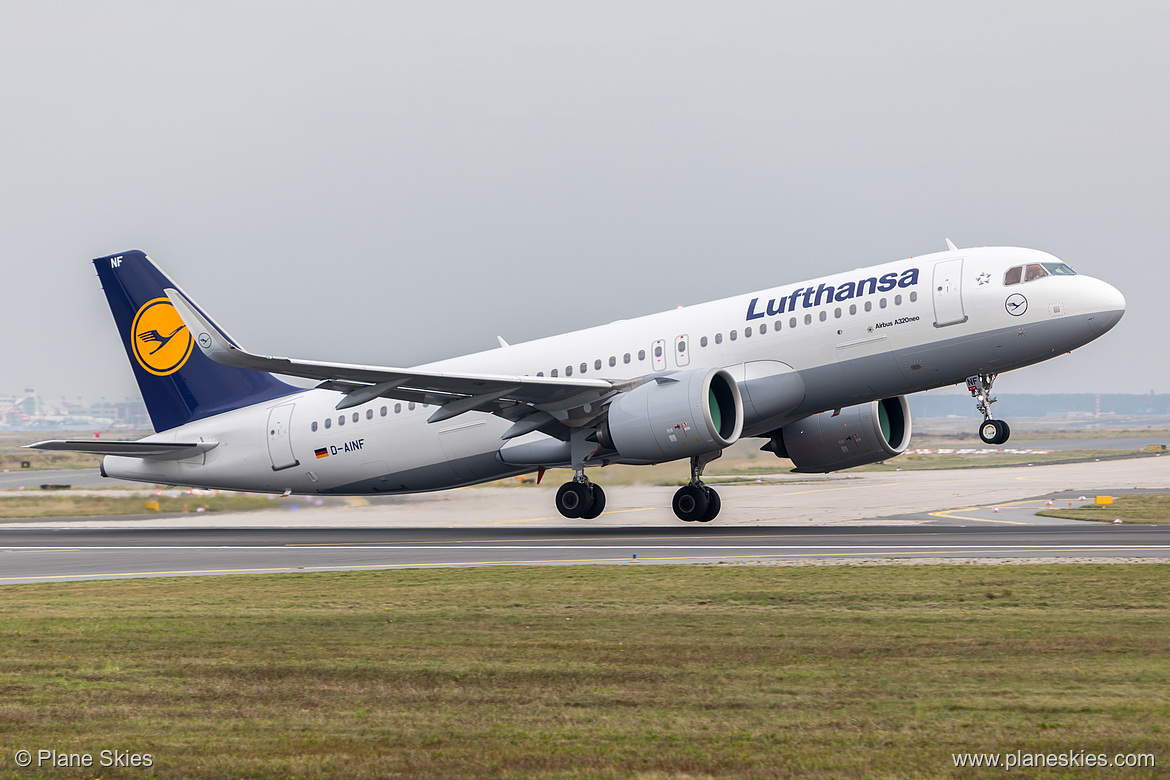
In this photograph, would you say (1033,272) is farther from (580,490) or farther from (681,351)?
(580,490)

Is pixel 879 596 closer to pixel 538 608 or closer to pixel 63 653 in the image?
pixel 538 608

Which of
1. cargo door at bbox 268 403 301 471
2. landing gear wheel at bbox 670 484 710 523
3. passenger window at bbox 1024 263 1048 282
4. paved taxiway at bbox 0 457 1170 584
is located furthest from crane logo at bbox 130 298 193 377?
passenger window at bbox 1024 263 1048 282

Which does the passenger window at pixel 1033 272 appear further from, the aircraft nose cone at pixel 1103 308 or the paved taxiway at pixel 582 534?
the paved taxiway at pixel 582 534

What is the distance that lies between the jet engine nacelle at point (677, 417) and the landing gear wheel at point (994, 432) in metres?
5.36

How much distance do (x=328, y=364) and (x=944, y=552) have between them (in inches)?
Result: 531

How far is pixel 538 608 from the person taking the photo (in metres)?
14.0

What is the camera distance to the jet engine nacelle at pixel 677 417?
25500 millimetres

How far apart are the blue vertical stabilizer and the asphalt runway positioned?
5860 mm

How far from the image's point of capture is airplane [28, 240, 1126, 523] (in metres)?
25.2

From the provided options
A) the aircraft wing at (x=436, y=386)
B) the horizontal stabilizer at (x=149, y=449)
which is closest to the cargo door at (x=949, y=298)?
the aircraft wing at (x=436, y=386)

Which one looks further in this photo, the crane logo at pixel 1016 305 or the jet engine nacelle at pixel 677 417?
the jet engine nacelle at pixel 677 417

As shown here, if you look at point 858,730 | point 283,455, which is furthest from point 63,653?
point 283,455

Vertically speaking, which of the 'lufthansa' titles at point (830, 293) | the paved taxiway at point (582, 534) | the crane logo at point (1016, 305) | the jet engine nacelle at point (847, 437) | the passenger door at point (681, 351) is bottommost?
the paved taxiway at point (582, 534)

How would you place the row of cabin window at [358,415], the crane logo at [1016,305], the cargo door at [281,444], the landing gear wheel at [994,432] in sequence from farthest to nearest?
the cargo door at [281,444], the row of cabin window at [358,415], the crane logo at [1016,305], the landing gear wheel at [994,432]
